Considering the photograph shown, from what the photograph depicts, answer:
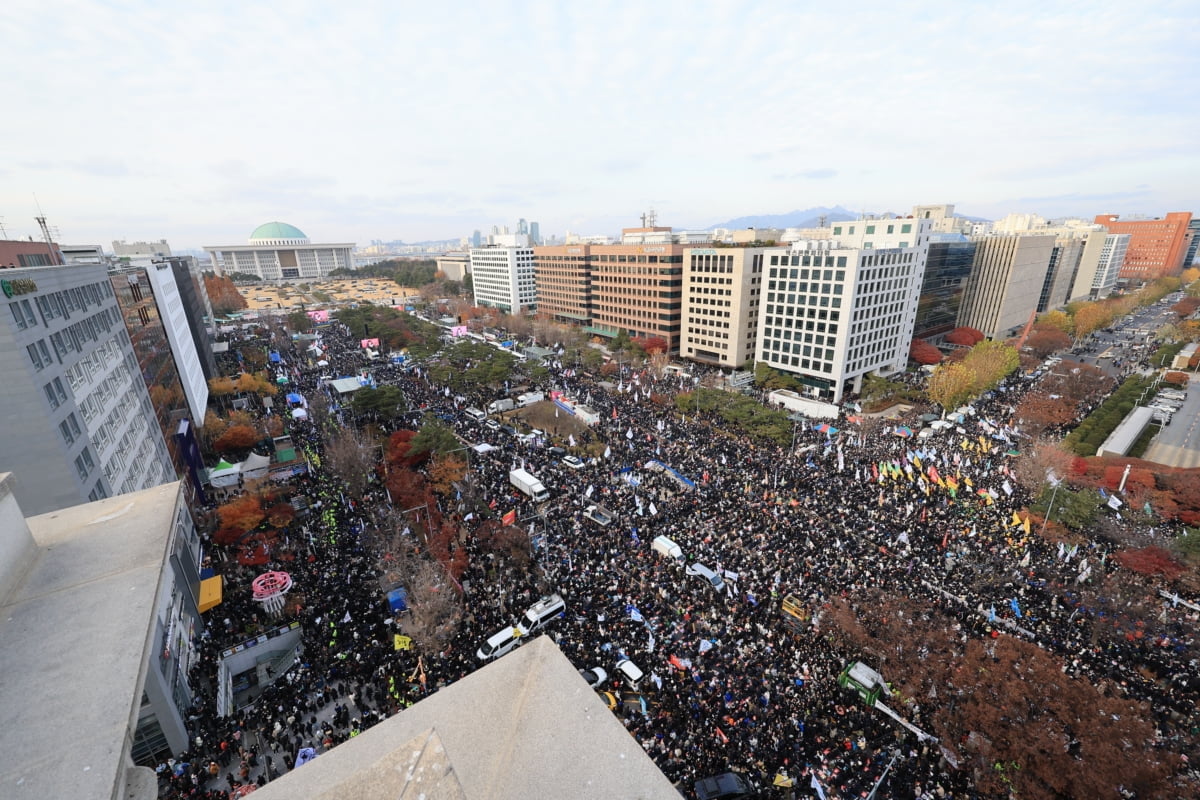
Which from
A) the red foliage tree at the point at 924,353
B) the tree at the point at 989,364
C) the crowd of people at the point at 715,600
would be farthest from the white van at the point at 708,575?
the red foliage tree at the point at 924,353

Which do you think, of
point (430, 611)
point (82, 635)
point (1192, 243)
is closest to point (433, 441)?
point (430, 611)

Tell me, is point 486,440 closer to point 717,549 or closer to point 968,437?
point 717,549

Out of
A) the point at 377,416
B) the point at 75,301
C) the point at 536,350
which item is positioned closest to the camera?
the point at 75,301

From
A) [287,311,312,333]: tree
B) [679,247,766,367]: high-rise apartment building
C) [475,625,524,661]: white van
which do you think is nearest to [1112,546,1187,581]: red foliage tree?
[475,625,524,661]: white van

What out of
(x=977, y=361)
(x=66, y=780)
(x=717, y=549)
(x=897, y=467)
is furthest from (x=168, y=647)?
(x=977, y=361)

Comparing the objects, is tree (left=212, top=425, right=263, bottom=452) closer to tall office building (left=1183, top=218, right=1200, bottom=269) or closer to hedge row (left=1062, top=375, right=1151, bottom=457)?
hedge row (left=1062, top=375, right=1151, bottom=457)

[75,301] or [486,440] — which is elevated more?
[75,301]

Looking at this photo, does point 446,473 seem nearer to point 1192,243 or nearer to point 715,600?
point 715,600
